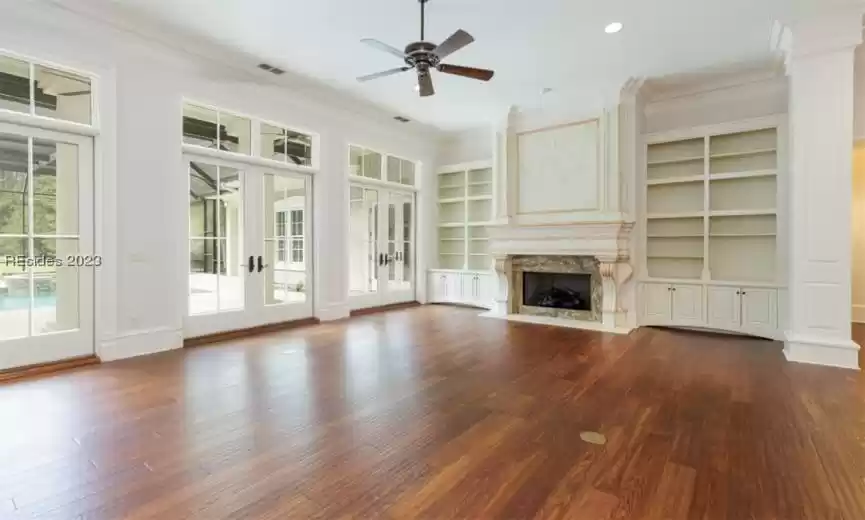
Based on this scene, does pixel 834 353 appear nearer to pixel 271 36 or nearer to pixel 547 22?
pixel 547 22

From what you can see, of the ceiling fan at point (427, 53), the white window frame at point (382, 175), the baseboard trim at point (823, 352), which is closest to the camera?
the ceiling fan at point (427, 53)

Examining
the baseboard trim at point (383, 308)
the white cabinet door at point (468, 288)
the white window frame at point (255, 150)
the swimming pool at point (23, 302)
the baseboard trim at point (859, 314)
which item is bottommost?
the baseboard trim at point (383, 308)

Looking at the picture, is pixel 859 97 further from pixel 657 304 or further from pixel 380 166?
pixel 380 166

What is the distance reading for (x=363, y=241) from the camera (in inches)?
293

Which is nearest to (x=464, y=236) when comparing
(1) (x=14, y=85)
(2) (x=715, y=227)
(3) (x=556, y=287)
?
(3) (x=556, y=287)

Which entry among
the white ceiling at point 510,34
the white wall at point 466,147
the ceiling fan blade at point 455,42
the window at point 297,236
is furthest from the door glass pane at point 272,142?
the white wall at point 466,147

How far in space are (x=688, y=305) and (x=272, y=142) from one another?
576 cm

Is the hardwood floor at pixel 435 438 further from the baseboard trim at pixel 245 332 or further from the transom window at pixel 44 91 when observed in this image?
the transom window at pixel 44 91

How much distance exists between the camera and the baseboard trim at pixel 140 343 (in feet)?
13.9

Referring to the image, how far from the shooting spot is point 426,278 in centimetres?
838

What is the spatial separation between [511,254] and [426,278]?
209 centimetres

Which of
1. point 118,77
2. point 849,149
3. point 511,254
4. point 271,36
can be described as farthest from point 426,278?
point 849,149

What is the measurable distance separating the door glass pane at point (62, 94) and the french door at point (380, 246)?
350 centimetres

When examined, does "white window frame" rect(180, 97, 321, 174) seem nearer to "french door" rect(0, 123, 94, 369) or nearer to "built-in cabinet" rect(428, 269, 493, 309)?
"french door" rect(0, 123, 94, 369)
